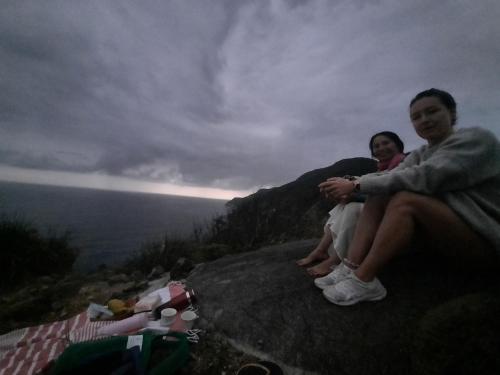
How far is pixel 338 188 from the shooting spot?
1.93m

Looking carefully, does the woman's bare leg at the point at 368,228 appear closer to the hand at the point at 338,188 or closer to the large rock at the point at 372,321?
the hand at the point at 338,188

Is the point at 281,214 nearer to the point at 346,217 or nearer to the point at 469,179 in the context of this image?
the point at 346,217

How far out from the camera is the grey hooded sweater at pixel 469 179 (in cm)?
143

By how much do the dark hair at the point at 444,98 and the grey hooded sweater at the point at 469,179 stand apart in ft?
0.91

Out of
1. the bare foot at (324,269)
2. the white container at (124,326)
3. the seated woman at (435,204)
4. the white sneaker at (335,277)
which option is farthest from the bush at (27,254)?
the seated woman at (435,204)

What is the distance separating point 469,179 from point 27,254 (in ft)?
28.2

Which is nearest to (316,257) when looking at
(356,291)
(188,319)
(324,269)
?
(324,269)

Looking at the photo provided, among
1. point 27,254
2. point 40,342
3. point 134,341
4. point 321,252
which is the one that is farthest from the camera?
point 27,254

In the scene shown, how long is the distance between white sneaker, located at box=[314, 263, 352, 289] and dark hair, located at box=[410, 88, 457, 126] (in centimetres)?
140

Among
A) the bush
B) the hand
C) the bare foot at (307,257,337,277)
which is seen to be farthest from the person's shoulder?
the bush

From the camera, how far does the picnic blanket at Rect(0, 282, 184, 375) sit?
1.74 m

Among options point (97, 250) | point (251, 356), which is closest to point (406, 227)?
point (251, 356)

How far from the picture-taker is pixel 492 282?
5.45 ft

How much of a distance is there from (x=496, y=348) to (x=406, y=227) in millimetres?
685
